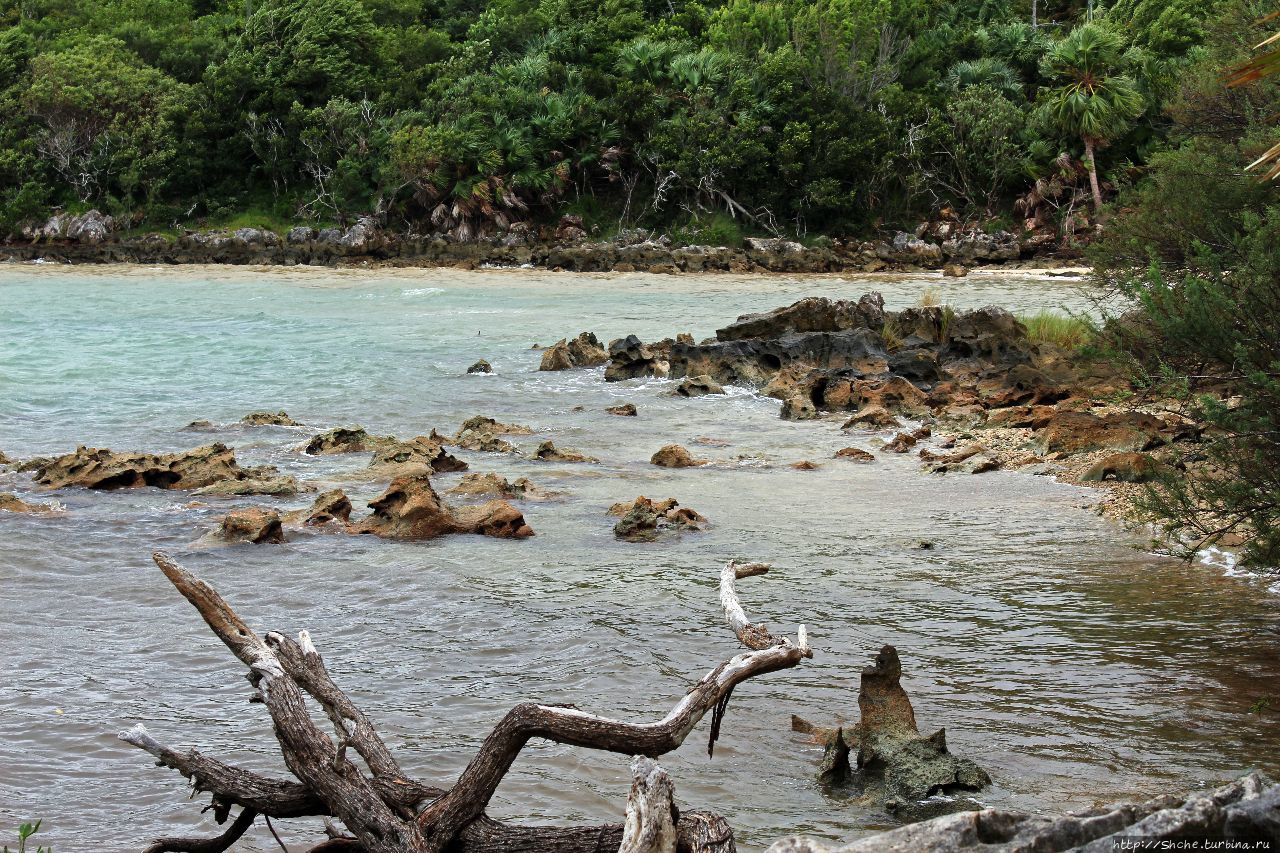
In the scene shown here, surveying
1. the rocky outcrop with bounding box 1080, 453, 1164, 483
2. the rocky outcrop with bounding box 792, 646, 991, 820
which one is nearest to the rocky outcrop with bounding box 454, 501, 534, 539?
the rocky outcrop with bounding box 792, 646, 991, 820

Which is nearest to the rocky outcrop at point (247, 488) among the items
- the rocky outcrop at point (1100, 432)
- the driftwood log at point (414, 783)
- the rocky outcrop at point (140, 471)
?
the rocky outcrop at point (140, 471)

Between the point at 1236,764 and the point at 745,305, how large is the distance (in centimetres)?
2556

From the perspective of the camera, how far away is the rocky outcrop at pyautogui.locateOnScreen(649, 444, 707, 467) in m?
11.5

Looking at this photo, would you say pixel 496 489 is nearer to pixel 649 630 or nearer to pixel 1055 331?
pixel 649 630

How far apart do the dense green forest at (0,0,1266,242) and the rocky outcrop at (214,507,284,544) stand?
123 ft

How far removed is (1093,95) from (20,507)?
1583 inches

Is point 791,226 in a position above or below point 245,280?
above

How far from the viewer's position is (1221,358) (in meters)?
6.31

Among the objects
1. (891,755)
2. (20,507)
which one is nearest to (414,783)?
(891,755)

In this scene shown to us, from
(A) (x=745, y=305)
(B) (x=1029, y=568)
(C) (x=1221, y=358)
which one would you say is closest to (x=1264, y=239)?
(C) (x=1221, y=358)

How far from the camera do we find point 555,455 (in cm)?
1205

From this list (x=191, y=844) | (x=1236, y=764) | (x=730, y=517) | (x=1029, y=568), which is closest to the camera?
(x=191, y=844)

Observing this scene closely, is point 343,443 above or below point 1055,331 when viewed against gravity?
below

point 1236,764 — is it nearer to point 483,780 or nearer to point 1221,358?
point 1221,358
